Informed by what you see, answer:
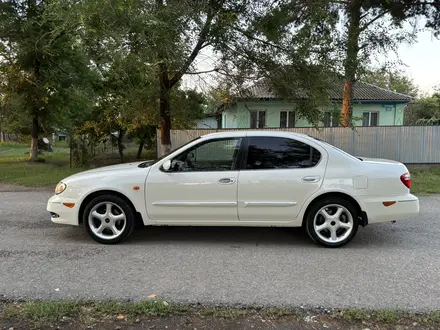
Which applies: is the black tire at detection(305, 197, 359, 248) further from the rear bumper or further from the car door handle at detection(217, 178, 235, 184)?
the car door handle at detection(217, 178, 235, 184)

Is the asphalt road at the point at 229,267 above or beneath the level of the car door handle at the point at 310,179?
beneath

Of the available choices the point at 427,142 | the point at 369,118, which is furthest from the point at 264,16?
the point at 369,118

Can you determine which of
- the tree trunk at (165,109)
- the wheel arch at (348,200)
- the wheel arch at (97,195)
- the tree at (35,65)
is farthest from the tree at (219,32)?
the wheel arch at (348,200)

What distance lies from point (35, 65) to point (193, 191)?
12927 millimetres

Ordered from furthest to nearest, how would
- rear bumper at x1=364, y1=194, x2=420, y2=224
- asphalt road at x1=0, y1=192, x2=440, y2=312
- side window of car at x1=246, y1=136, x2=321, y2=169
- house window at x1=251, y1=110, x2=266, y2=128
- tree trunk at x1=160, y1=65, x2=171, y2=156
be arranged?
house window at x1=251, y1=110, x2=266, y2=128
tree trunk at x1=160, y1=65, x2=171, y2=156
side window of car at x1=246, y1=136, x2=321, y2=169
rear bumper at x1=364, y1=194, x2=420, y2=224
asphalt road at x1=0, y1=192, x2=440, y2=312

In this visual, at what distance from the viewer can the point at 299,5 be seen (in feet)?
27.3

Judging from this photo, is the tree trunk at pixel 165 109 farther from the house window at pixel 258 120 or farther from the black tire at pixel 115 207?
the black tire at pixel 115 207

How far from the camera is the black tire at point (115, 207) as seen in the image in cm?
496

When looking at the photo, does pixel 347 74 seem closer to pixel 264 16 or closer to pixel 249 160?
pixel 264 16

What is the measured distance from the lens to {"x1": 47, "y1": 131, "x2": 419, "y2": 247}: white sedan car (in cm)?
482

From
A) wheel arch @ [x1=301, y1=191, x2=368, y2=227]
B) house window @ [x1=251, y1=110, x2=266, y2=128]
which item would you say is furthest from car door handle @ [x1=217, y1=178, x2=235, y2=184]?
house window @ [x1=251, y1=110, x2=266, y2=128]

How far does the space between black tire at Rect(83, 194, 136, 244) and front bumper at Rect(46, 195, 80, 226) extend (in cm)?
14

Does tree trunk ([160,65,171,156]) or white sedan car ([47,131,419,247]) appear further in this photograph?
tree trunk ([160,65,171,156])

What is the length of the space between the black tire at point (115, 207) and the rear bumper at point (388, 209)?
10.6 ft
